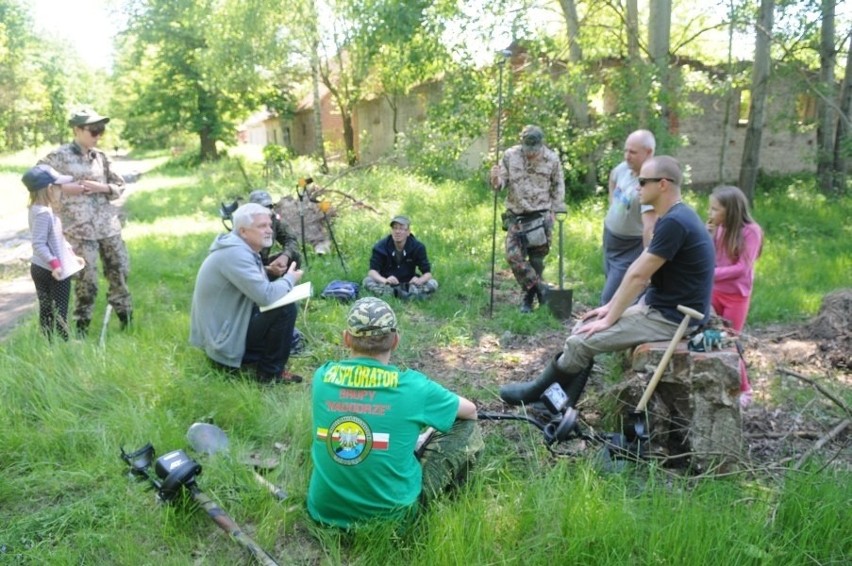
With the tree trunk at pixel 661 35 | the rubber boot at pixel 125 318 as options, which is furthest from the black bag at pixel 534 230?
the tree trunk at pixel 661 35

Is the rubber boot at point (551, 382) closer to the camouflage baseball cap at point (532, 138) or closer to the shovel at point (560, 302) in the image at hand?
the shovel at point (560, 302)

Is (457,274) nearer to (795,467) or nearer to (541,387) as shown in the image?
(541,387)

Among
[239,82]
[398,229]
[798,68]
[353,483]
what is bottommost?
[353,483]

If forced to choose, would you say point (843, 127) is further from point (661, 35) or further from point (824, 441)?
point (824, 441)

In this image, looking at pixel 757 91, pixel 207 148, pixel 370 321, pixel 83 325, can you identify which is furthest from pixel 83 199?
pixel 207 148

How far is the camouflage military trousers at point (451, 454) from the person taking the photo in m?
2.82

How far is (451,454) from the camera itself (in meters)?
2.90

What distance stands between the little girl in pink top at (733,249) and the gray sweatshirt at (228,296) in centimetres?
304

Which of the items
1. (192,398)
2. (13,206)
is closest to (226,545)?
(192,398)

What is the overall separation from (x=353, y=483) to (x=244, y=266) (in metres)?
2.21

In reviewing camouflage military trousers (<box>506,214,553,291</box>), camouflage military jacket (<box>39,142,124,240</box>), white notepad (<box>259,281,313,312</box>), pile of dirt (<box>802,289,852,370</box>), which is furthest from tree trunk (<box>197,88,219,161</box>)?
pile of dirt (<box>802,289,852,370</box>)

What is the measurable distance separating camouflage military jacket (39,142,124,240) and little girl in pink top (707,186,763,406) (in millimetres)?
4777

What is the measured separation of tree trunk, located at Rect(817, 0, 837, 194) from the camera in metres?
11.6

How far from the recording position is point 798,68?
11.1 m
